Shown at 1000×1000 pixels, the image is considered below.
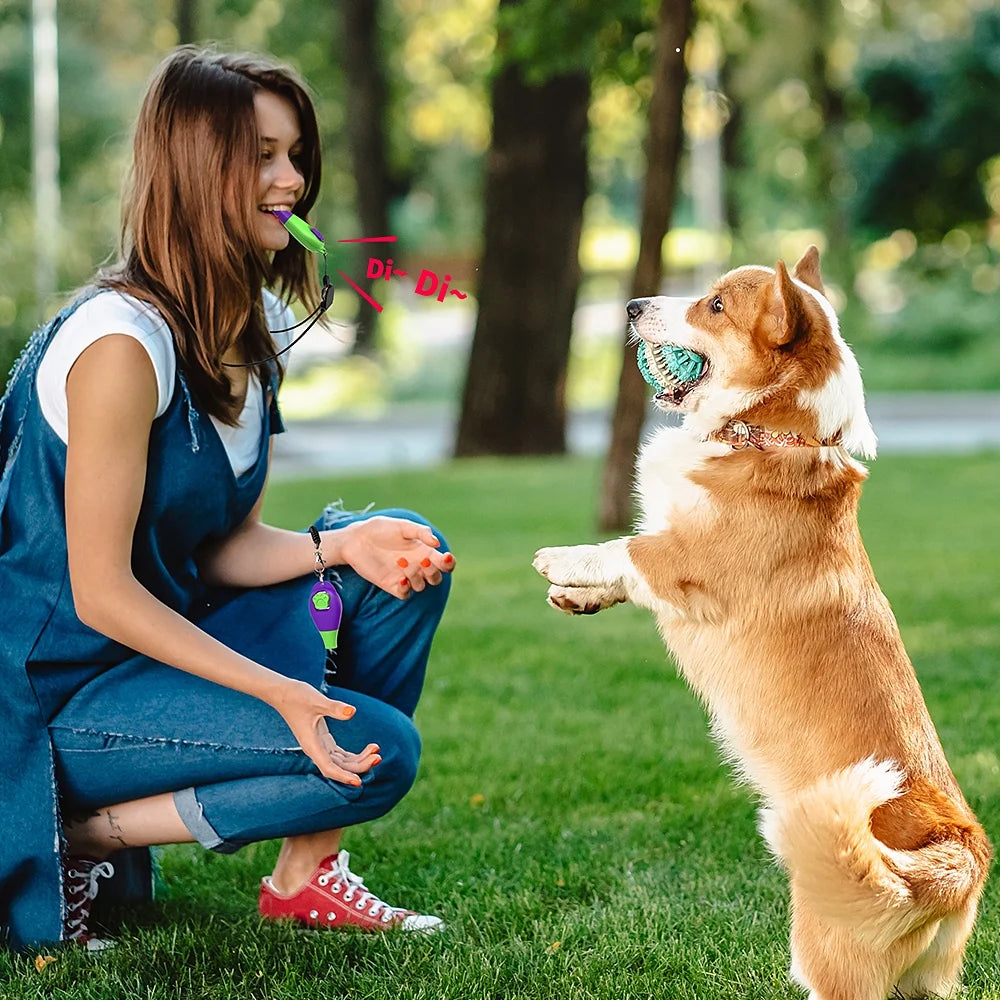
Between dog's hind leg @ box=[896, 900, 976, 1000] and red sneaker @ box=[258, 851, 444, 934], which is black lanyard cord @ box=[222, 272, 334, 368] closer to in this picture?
red sneaker @ box=[258, 851, 444, 934]

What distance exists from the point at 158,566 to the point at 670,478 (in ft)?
3.56

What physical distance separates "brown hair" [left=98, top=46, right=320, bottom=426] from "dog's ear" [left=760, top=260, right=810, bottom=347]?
109cm

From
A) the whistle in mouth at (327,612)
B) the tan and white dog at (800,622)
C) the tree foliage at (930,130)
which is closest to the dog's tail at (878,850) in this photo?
the tan and white dog at (800,622)

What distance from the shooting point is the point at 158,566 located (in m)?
2.90

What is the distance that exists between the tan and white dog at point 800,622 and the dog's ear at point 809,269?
0.24 ft

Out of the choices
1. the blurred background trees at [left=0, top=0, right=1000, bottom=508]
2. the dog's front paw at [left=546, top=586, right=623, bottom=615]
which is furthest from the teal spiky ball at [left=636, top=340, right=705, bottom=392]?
the blurred background trees at [left=0, top=0, right=1000, bottom=508]

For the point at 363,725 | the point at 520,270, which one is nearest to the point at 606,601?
the point at 363,725

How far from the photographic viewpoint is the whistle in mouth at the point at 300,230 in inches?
115

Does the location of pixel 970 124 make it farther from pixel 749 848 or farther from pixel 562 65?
pixel 749 848

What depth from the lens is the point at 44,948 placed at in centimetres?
283

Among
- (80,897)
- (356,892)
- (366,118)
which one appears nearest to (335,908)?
(356,892)

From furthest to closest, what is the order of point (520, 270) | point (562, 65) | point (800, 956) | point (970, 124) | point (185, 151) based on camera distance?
1. point (970, 124)
2. point (520, 270)
3. point (562, 65)
4. point (185, 151)
5. point (800, 956)

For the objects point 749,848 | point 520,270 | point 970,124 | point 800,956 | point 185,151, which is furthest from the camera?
point 970,124

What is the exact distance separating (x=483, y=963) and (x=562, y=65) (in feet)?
19.6
